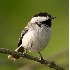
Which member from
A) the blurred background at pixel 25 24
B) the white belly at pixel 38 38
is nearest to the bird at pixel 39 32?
the white belly at pixel 38 38

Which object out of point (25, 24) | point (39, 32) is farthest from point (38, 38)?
point (25, 24)

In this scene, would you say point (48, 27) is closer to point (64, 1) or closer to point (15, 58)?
point (15, 58)

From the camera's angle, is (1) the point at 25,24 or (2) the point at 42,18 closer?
(2) the point at 42,18

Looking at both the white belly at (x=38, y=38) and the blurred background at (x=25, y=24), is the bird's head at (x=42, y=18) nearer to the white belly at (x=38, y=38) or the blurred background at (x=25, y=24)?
the white belly at (x=38, y=38)

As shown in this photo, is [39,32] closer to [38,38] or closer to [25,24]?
[38,38]

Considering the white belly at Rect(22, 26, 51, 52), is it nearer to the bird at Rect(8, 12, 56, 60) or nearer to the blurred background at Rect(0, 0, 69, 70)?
the bird at Rect(8, 12, 56, 60)

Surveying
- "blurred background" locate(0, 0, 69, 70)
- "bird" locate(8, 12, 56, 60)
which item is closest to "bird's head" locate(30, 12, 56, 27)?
"bird" locate(8, 12, 56, 60)
